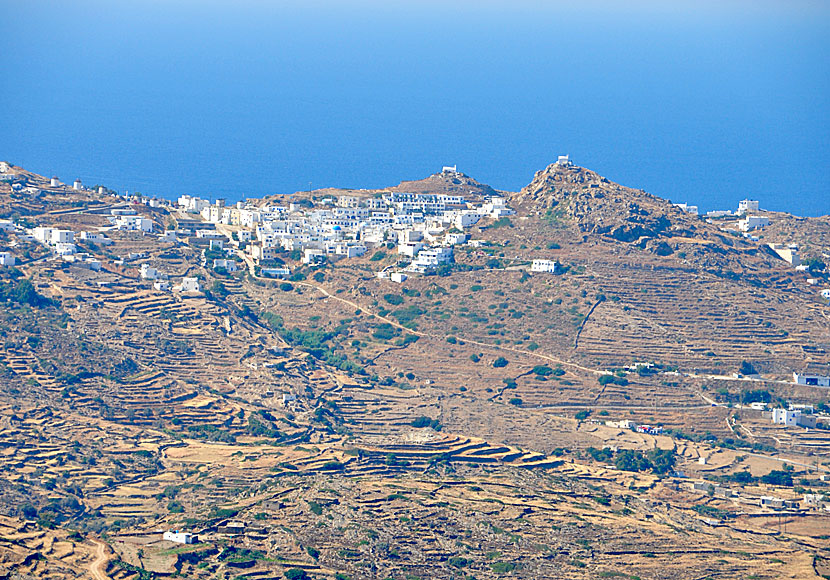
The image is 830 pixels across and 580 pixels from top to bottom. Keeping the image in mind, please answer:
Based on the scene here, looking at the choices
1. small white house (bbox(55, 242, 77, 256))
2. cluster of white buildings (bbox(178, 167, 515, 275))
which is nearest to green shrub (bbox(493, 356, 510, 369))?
cluster of white buildings (bbox(178, 167, 515, 275))

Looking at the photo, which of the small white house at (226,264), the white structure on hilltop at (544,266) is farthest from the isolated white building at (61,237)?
the white structure on hilltop at (544,266)

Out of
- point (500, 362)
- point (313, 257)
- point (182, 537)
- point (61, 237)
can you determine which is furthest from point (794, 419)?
point (61, 237)

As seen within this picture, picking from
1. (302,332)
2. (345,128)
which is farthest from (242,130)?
(302,332)

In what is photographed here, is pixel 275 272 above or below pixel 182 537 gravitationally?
above

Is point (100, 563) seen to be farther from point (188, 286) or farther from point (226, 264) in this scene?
point (226, 264)

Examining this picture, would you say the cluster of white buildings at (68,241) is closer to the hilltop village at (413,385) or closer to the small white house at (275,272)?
the hilltop village at (413,385)

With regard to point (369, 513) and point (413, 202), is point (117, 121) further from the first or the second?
point (369, 513)
